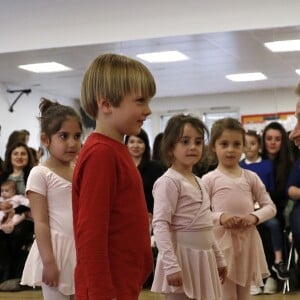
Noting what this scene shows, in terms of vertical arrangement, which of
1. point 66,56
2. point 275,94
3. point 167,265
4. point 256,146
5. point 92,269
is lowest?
point 167,265

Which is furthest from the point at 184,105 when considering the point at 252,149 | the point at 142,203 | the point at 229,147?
the point at 142,203

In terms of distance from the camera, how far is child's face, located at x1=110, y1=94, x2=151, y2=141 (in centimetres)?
166

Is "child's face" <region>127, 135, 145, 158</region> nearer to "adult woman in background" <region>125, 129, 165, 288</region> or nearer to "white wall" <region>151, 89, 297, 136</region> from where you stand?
"adult woman in background" <region>125, 129, 165, 288</region>

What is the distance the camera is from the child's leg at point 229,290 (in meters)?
3.16

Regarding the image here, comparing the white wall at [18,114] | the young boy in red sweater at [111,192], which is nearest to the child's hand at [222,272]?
the young boy in red sweater at [111,192]

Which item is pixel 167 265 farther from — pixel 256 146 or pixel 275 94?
pixel 275 94

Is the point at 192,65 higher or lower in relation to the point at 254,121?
higher

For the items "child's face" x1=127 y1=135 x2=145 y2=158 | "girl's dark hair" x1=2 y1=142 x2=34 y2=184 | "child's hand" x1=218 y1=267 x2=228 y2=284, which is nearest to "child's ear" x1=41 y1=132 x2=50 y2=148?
"child's hand" x1=218 y1=267 x2=228 y2=284

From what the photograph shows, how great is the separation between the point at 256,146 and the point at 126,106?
3.71 meters

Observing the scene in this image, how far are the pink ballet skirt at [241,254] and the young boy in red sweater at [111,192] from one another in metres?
1.52

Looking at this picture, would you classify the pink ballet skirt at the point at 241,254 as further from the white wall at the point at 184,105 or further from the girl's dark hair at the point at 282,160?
the white wall at the point at 184,105

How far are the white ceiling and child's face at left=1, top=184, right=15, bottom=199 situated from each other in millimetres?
1245

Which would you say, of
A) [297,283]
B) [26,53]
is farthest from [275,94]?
[26,53]

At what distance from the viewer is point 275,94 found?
20.1 feet
